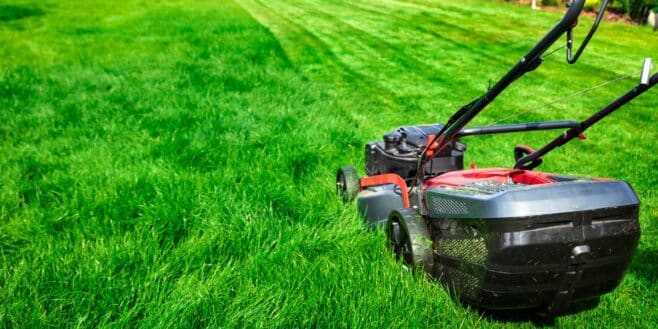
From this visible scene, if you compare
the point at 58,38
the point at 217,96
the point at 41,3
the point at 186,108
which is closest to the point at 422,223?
the point at 186,108

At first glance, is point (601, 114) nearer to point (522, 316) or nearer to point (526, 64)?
point (526, 64)

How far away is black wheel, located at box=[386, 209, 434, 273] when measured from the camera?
2.43 metres

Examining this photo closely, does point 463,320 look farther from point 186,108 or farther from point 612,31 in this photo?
point 612,31

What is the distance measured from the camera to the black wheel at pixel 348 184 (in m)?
3.56

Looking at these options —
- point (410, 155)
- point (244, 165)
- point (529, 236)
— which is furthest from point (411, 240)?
point (244, 165)

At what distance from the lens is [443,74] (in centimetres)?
884

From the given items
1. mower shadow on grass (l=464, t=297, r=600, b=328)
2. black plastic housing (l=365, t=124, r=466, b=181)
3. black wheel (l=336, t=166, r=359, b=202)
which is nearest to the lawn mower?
mower shadow on grass (l=464, t=297, r=600, b=328)

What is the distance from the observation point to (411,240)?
2.44 meters

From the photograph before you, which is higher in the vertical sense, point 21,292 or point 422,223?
point 422,223

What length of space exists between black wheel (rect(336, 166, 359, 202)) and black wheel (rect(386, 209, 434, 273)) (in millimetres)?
842

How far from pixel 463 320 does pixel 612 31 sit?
1093 centimetres

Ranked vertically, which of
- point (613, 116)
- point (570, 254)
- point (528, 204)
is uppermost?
point (528, 204)

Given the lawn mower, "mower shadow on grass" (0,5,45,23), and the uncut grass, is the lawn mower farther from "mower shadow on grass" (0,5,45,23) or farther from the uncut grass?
"mower shadow on grass" (0,5,45,23)

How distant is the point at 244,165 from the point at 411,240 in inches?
77.4
